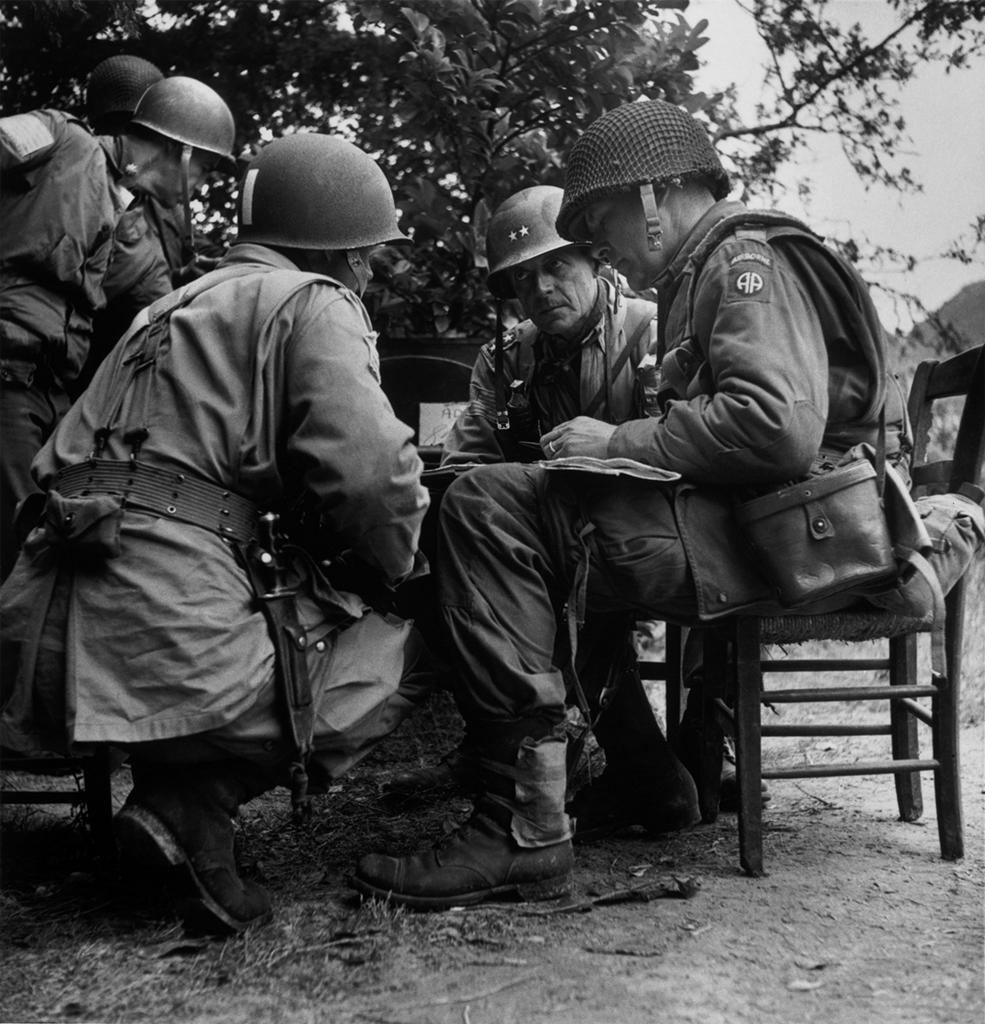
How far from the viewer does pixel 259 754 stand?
2.64 metres

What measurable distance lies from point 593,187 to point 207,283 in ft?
3.33

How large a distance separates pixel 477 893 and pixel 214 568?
0.95m

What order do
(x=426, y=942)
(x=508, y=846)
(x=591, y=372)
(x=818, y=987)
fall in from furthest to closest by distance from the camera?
(x=591, y=372) → (x=508, y=846) → (x=426, y=942) → (x=818, y=987)

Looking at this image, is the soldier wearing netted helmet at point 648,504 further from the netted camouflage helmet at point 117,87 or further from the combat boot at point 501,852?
the netted camouflage helmet at point 117,87

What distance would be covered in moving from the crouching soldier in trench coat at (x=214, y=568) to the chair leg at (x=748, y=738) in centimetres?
87

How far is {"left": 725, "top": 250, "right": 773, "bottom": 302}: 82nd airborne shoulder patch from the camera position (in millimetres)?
2795

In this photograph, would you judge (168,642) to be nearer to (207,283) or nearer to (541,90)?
(207,283)

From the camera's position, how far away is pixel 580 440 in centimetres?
301

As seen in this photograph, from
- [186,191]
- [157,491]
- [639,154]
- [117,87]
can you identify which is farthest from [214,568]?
[117,87]

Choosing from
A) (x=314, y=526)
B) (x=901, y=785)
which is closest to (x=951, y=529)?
(x=901, y=785)

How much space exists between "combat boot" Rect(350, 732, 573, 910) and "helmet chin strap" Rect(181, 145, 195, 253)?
9.51 ft

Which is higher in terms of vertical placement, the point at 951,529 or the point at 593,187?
the point at 593,187

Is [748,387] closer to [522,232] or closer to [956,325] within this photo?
[522,232]

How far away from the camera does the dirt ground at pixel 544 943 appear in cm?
228
